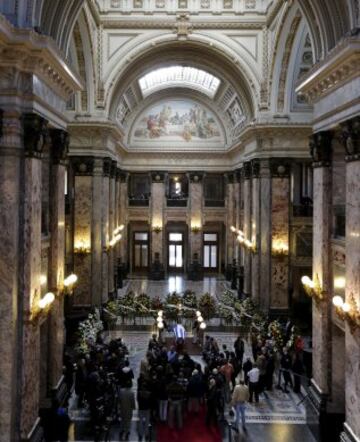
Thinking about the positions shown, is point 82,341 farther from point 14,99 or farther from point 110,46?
point 110,46

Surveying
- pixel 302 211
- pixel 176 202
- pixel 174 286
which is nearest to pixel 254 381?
pixel 302 211

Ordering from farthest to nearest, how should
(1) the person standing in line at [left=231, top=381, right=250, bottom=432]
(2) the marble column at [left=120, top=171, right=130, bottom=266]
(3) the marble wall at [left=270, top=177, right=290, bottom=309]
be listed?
1. (2) the marble column at [left=120, top=171, right=130, bottom=266]
2. (3) the marble wall at [left=270, top=177, right=290, bottom=309]
3. (1) the person standing in line at [left=231, top=381, right=250, bottom=432]

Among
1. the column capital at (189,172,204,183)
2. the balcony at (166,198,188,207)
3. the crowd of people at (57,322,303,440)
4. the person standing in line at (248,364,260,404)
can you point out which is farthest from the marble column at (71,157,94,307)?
the balcony at (166,198,188,207)

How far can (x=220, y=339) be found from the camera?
20.4 m

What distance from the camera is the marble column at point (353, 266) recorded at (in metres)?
9.27

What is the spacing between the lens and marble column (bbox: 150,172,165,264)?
33.7 m

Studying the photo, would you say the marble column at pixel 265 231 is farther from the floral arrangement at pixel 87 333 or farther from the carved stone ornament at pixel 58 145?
the carved stone ornament at pixel 58 145

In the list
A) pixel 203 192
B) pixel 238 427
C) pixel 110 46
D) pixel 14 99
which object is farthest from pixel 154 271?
pixel 14 99

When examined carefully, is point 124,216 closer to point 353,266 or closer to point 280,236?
point 280,236

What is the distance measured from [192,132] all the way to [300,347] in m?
20.6

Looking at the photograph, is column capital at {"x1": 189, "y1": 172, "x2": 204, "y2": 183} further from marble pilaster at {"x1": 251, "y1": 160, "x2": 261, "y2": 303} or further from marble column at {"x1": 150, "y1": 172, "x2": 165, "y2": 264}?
marble pilaster at {"x1": 251, "y1": 160, "x2": 261, "y2": 303}

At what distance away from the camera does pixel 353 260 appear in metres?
9.56

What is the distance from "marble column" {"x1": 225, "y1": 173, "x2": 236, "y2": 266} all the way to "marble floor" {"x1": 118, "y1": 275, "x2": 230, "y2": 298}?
169cm

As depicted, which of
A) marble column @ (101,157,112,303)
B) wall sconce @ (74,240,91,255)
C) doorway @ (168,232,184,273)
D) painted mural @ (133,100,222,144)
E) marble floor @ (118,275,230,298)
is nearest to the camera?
wall sconce @ (74,240,91,255)
